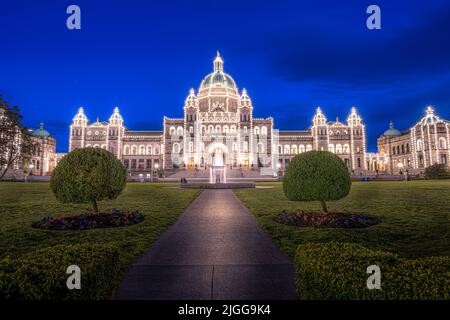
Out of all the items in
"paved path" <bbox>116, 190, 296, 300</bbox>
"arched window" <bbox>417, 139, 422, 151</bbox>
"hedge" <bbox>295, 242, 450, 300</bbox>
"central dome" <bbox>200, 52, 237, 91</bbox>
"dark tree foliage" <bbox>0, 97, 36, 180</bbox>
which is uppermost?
"central dome" <bbox>200, 52, 237, 91</bbox>

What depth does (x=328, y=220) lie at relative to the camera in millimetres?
12016

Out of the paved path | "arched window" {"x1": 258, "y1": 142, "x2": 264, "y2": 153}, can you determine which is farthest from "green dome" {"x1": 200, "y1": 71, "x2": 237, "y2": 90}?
the paved path

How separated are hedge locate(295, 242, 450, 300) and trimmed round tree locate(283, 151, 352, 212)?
802cm

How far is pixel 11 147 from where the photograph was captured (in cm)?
1702

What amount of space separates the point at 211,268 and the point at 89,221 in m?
7.63

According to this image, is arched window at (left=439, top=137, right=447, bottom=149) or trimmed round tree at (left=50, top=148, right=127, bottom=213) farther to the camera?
arched window at (left=439, top=137, right=447, bottom=149)

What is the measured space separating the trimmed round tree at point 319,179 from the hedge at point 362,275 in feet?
26.3

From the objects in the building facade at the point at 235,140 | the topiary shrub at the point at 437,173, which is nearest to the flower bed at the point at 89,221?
the topiary shrub at the point at 437,173

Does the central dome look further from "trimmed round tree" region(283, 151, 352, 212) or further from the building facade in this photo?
"trimmed round tree" region(283, 151, 352, 212)

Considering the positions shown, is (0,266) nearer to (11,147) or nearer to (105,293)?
(105,293)

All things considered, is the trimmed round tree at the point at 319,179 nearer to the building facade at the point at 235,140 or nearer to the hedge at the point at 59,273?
the hedge at the point at 59,273

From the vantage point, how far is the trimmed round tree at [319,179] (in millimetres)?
12602

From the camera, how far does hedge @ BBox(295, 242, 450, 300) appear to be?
11.3 ft

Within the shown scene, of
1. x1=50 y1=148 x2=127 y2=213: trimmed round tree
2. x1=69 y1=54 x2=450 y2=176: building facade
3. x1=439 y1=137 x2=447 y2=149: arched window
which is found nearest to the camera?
x1=50 y1=148 x2=127 y2=213: trimmed round tree
